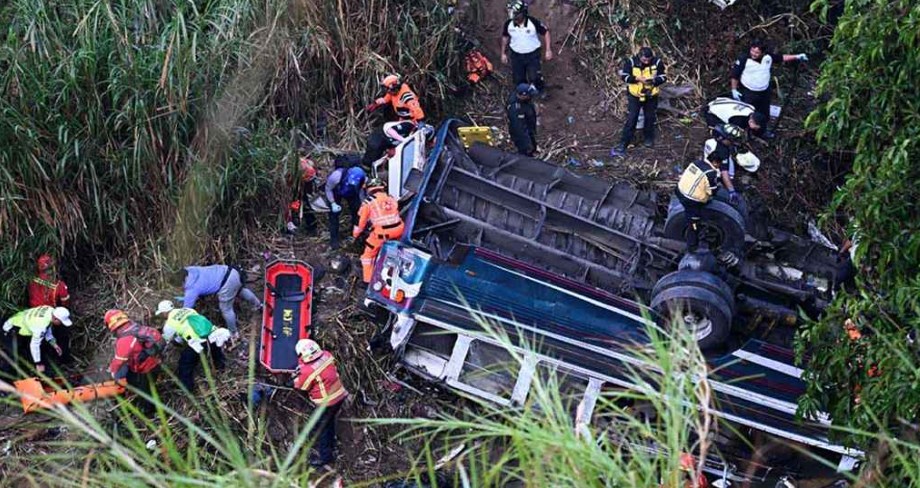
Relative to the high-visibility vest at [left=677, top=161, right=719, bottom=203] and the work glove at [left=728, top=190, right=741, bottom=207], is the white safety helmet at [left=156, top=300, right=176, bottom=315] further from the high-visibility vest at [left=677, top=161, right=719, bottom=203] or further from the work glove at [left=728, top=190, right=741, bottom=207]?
the work glove at [left=728, top=190, right=741, bottom=207]

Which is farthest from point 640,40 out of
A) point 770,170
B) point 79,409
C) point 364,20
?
point 79,409

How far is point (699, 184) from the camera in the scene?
8453 mm

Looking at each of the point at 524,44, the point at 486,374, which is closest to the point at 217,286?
the point at 486,374

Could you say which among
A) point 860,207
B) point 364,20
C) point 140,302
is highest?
point 364,20

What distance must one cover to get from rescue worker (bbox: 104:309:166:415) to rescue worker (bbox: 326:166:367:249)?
2031 mm

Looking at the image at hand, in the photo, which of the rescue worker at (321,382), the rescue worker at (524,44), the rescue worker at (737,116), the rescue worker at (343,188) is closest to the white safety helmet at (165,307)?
the rescue worker at (321,382)

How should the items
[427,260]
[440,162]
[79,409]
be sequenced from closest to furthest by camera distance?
[79,409]
[427,260]
[440,162]

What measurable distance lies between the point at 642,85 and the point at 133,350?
539 centimetres

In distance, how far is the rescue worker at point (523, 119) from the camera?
10617mm

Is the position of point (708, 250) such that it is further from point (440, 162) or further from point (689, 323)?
point (440, 162)

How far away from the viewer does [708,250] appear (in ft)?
27.1

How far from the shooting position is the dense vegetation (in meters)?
9.41

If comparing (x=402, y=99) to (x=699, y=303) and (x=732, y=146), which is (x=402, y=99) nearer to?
(x=732, y=146)

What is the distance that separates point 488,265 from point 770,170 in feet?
13.2
